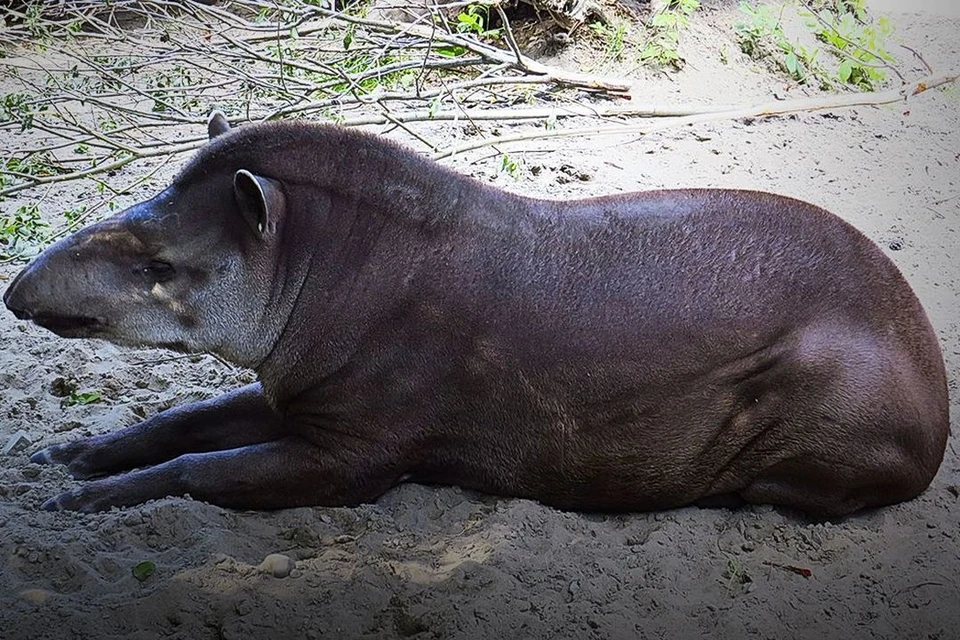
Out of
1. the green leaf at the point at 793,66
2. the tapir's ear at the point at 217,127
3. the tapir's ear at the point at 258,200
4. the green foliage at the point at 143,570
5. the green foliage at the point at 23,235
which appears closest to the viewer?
the green foliage at the point at 143,570

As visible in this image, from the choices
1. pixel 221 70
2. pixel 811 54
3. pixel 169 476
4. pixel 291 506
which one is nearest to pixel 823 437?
pixel 291 506

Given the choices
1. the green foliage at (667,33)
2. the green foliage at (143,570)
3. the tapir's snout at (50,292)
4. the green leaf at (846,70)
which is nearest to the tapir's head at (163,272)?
the tapir's snout at (50,292)

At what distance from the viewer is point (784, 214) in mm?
4359

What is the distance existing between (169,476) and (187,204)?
3.56 feet

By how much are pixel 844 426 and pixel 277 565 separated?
2173 millimetres

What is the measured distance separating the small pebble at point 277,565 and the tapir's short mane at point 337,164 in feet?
4.56

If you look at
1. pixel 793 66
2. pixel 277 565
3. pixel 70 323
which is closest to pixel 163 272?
pixel 70 323

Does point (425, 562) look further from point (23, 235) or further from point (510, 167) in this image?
point (23, 235)

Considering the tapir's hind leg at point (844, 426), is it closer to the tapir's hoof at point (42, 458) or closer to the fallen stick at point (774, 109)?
the tapir's hoof at point (42, 458)

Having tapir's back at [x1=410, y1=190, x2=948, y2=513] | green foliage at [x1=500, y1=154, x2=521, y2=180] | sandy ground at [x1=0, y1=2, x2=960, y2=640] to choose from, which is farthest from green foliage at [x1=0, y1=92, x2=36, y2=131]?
tapir's back at [x1=410, y1=190, x2=948, y2=513]

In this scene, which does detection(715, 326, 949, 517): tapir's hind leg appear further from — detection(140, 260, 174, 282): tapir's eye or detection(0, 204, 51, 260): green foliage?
detection(0, 204, 51, 260): green foliage

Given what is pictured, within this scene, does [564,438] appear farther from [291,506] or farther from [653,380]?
[291,506]

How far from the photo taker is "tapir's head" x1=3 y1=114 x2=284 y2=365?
4.12 metres

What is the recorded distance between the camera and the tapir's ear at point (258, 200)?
12.9 ft
